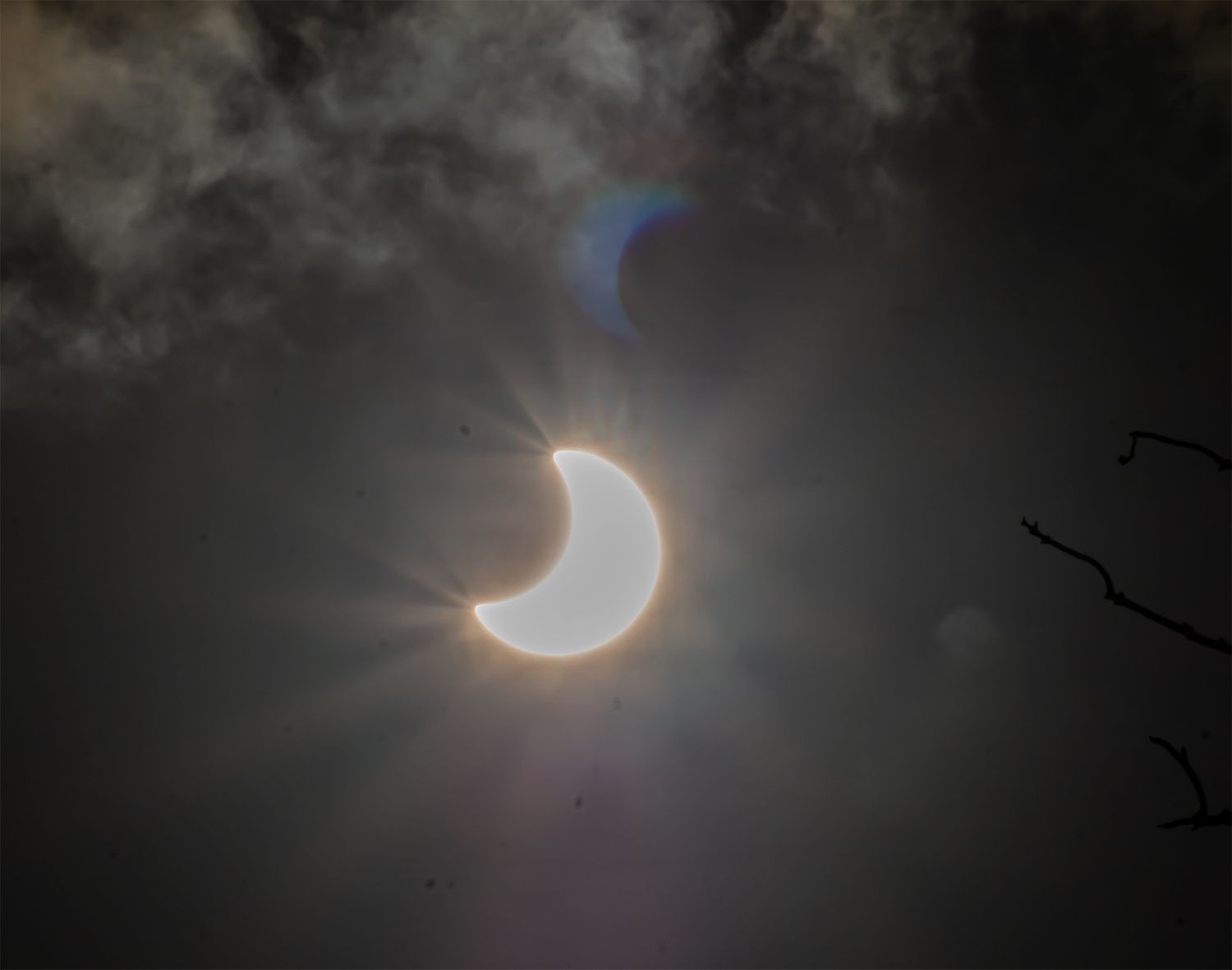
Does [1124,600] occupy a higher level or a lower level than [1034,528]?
lower

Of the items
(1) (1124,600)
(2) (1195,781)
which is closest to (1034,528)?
(1) (1124,600)

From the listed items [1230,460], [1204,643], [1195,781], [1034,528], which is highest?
[1034,528]

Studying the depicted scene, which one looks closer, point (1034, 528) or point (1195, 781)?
point (1195, 781)

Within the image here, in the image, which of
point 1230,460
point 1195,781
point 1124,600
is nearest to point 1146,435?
point 1230,460

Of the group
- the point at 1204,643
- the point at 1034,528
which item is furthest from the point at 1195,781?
the point at 1034,528

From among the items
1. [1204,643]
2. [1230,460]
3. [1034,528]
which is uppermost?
[1034,528]

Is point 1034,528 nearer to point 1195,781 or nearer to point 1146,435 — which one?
point 1146,435

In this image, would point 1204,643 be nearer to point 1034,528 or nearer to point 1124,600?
point 1124,600

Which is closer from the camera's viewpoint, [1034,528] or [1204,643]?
[1204,643]

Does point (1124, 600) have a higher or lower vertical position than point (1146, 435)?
lower
